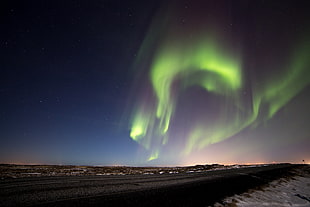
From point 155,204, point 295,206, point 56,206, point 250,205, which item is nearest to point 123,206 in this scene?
point 155,204

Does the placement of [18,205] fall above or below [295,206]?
above

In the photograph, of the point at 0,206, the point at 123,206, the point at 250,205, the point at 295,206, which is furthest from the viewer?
the point at 295,206

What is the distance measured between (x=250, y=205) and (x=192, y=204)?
2871 millimetres

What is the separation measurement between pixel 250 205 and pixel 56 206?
7.52m

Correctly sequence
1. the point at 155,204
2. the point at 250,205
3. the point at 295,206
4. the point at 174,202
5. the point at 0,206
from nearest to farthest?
the point at 0,206 < the point at 155,204 < the point at 174,202 < the point at 250,205 < the point at 295,206

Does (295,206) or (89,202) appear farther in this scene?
(295,206)

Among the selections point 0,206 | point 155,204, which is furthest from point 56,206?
point 155,204

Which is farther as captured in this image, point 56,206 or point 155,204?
point 155,204

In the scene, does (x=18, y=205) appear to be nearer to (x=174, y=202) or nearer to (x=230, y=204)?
(x=174, y=202)

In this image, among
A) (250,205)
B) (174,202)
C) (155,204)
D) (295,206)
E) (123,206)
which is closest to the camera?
(123,206)

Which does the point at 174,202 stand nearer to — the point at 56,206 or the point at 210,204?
the point at 210,204

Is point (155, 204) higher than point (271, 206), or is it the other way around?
point (155, 204)

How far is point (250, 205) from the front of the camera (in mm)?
7781

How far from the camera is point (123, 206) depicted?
6.10 metres
